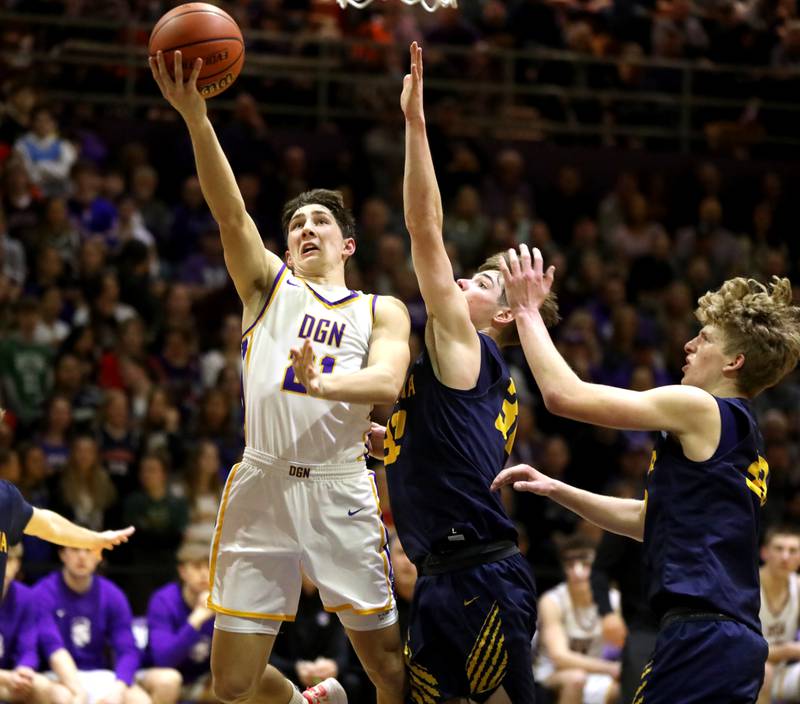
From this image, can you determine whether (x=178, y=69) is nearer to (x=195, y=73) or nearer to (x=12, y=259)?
(x=195, y=73)

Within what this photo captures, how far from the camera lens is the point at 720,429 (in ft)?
14.8

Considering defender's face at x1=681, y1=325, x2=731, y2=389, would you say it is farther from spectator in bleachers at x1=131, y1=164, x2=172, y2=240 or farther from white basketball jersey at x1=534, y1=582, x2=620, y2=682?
spectator in bleachers at x1=131, y1=164, x2=172, y2=240

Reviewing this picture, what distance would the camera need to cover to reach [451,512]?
16.5 feet

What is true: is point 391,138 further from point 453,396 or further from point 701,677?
point 701,677

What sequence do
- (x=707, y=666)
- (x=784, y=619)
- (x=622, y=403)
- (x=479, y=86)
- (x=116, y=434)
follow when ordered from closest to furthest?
(x=707, y=666) → (x=622, y=403) → (x=784, y=619) → (x=116, y=434) → (x=479, y=86)

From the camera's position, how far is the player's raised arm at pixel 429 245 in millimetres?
5035

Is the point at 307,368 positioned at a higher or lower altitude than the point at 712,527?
higher

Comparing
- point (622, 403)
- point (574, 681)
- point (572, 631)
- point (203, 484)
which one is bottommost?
point (574, 681)

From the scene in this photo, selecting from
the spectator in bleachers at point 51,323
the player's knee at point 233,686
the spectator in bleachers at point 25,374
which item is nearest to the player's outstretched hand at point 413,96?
the player's knee at point 233,686

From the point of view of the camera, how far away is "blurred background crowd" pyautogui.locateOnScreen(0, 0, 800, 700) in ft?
33.8

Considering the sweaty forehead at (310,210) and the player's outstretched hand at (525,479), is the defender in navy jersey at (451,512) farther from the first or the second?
the sweaty forehead at (310,210)

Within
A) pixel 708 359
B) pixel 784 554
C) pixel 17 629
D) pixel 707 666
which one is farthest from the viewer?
pixel 784 554

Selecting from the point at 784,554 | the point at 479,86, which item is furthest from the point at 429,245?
the point at 479,86

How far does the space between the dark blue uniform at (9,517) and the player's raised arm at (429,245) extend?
7.09 ft
